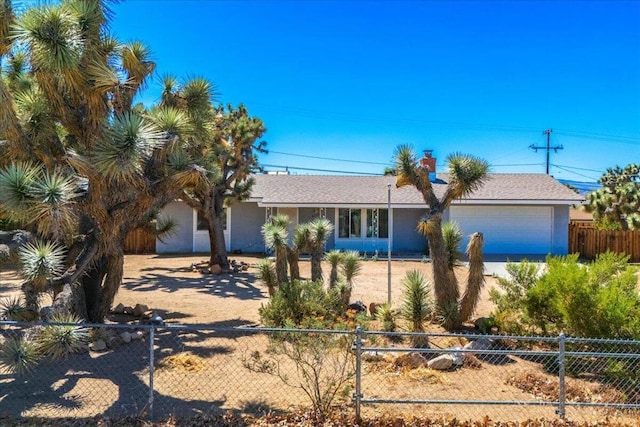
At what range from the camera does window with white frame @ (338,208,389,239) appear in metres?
23.1

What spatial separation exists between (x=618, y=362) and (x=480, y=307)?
454cm

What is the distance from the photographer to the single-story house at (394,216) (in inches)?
877

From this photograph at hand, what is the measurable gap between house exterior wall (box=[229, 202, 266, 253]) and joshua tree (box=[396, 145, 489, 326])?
15382mm

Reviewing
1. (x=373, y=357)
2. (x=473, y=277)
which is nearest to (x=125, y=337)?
(x=373, y=357)

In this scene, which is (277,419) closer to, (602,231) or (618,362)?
(618,362)

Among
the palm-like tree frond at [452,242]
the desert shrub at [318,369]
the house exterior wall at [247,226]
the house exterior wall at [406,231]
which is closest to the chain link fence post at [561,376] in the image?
the desert shrub at [318,369]

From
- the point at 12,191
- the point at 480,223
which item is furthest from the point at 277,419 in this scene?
the point at 480,223

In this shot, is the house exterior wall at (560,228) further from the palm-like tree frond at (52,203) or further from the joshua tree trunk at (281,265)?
the palm-like tree frond at (52,203)

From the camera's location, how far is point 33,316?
6570 mm

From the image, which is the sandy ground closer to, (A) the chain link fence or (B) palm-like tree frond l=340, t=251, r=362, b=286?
(B) palm-like tree frond l=340, t=251, r=362, b=286

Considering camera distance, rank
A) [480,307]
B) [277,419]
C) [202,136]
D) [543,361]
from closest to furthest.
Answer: [277,419], [543,361], [202,136], [480,307]

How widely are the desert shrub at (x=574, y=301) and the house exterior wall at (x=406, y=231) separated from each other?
14.5m

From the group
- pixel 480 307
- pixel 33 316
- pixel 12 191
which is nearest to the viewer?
pixel 12 191

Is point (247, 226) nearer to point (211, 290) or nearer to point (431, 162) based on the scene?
point (431, 162)
